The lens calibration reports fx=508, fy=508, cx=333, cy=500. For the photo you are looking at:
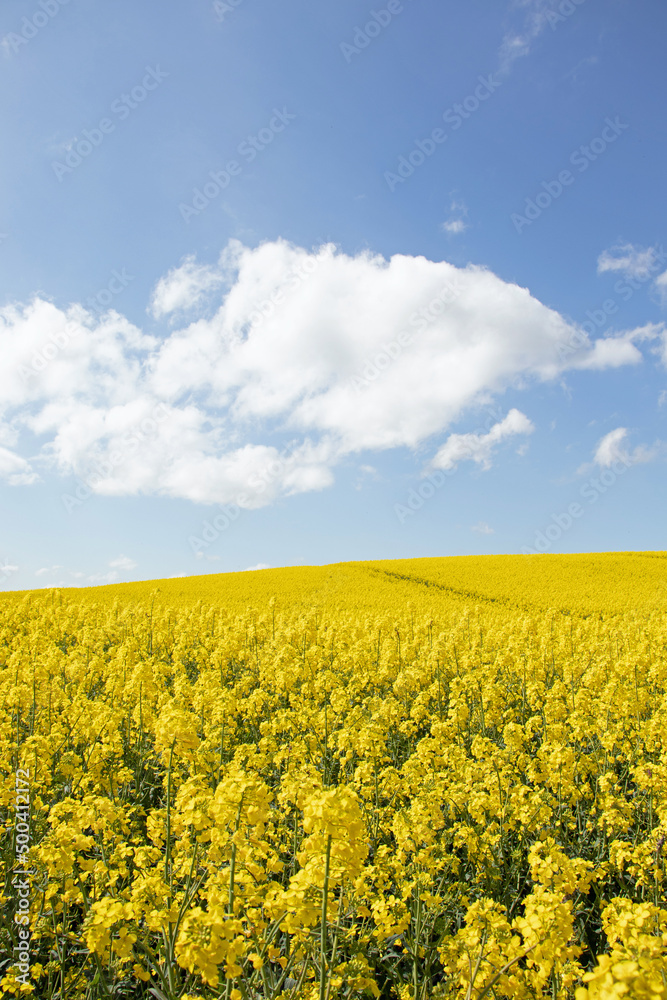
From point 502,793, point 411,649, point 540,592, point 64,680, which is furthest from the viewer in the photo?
point 540,592

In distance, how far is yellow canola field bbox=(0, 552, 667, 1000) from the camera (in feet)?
9.73

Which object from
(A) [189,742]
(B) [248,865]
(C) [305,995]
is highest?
(A) [189,742]

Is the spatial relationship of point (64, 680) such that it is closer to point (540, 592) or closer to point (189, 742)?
point (189, 742)

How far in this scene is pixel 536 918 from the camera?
2674 mm

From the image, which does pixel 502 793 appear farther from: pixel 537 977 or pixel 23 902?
pixel 23 902

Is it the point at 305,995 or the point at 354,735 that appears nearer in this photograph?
the point at 305,995

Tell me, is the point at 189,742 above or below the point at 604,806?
above

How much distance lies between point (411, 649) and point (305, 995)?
29.6 feet

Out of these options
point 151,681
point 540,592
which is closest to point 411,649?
point 151,681

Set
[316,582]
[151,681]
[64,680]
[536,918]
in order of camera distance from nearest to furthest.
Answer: [536,918], [151,681], [64,680], [316,582]

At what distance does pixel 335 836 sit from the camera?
2740 millimetres

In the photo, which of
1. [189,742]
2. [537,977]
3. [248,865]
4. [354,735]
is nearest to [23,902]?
[189,742]

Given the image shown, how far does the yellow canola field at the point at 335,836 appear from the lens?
2.96m

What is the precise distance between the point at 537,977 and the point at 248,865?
1.85 metres
